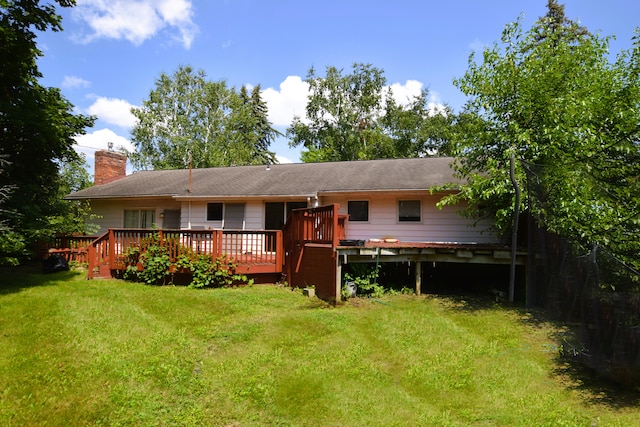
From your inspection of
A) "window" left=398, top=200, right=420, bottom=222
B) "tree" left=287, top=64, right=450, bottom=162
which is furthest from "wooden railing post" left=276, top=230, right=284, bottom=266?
"tree" left=287, top=64, right=450, bottom=162

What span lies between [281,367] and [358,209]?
28.3ft

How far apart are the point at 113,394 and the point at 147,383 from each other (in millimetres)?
360

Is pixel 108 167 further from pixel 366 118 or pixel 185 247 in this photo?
pixel 366 118

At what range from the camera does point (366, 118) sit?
99.3 ft

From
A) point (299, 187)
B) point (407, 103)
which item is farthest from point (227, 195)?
point (407, 103)

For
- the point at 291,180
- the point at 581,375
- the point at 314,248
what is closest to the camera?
the point at 581,375

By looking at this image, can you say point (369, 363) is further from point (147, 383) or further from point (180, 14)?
point (180, 14)

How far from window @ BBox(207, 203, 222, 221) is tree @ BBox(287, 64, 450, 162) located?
17019 millimetres

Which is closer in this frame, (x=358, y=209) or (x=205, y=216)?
(x=358, y=209)

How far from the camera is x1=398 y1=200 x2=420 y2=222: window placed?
40.8ft

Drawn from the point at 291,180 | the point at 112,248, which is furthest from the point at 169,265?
the point at 291,180

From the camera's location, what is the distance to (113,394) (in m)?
4.05

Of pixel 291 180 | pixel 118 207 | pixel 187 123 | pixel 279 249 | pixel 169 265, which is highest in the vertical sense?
pixel 187 123

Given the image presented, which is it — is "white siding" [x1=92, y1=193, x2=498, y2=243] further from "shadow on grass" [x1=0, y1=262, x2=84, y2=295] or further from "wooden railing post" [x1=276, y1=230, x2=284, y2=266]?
"shadow on grass" [x1=0, y1=262, x2=84, y2=295]
